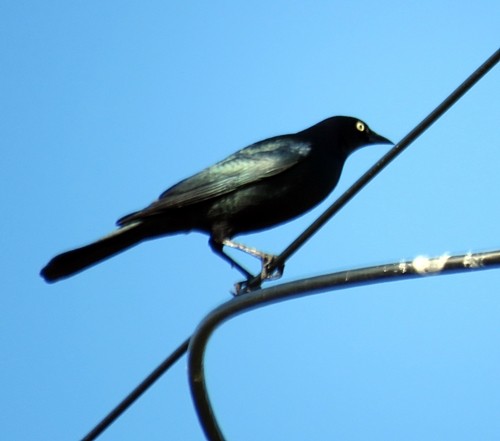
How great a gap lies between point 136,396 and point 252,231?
124 inches

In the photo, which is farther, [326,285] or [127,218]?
[127,218]

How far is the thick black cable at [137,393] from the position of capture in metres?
4.30

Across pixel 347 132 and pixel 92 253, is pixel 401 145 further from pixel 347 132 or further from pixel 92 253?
pixel 347 132

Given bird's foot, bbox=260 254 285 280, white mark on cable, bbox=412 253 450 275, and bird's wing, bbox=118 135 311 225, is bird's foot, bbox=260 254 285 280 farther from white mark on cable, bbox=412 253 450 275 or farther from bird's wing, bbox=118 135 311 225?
white mark on cable, bbox=412 253 450 275

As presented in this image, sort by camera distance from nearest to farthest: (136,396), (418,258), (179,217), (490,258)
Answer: (490,258), (418,258), (136,396), (179,217)

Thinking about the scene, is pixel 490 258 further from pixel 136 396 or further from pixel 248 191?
pixel 248 191

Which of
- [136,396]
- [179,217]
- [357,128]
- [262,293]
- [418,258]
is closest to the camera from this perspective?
[418,258]

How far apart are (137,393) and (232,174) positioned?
3258mm

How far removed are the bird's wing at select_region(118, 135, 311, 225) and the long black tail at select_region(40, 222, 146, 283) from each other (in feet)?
0.33

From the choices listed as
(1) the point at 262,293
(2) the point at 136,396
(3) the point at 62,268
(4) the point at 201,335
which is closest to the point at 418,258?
(1) the point at 262,293

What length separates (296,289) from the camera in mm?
3750

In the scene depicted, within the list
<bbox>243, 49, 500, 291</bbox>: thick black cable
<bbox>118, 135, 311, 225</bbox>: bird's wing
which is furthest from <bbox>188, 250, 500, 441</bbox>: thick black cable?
<bbox>118, 135, 311, 225</bbox>: bird's wing

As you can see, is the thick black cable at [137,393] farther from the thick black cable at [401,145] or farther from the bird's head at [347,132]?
the bird's head at [347,132]

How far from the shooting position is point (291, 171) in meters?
7.43
